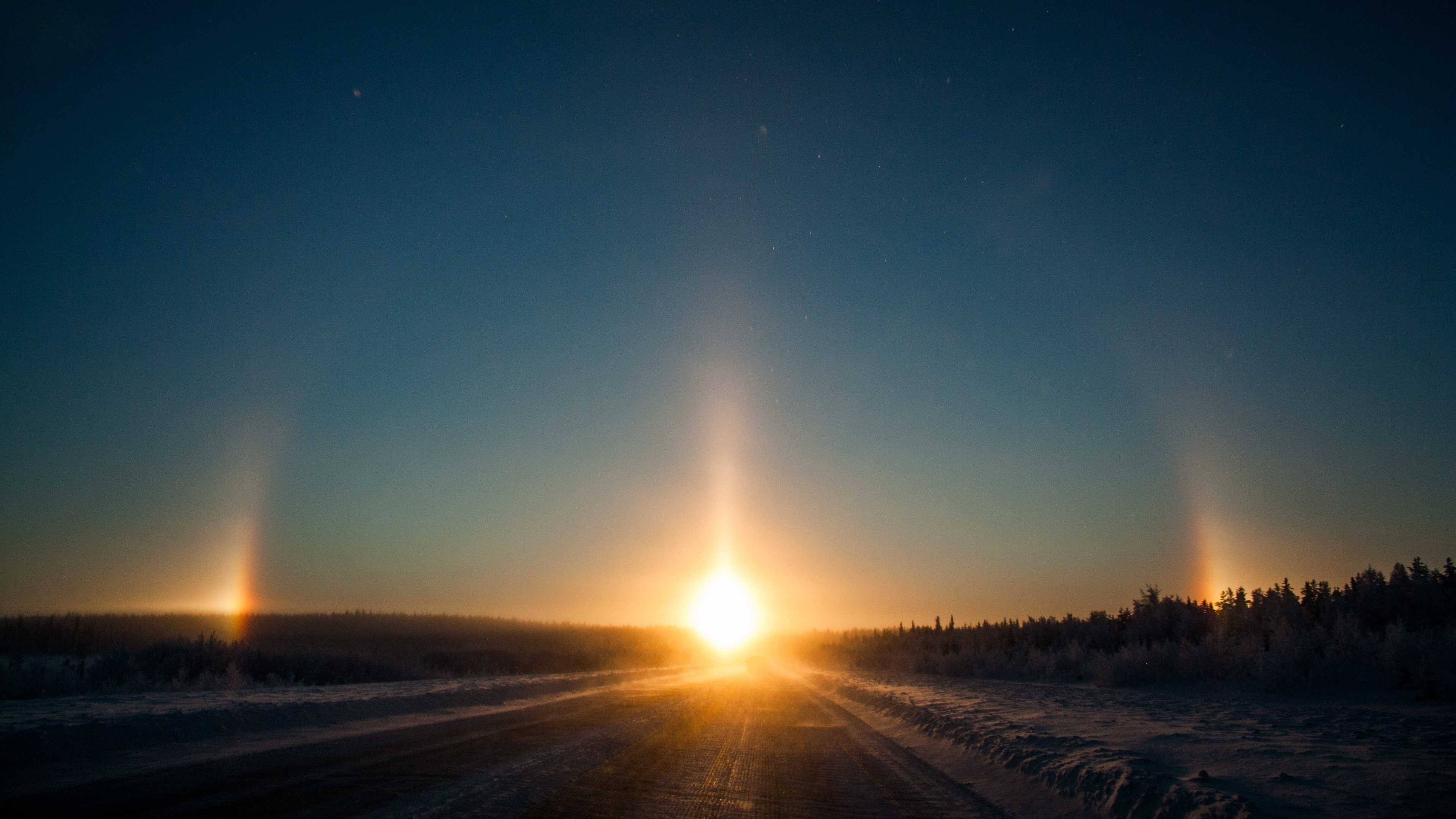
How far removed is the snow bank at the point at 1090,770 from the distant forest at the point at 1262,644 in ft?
33.7

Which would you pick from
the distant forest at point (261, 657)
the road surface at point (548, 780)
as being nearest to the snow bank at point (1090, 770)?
the road surface at point (548, 780)

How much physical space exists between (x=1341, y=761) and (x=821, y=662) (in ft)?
246

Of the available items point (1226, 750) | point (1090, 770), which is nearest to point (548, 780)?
point (1090, 770)

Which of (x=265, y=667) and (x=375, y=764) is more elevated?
(x=375, y=764)

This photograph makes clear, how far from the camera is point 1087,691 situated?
79.2 feet

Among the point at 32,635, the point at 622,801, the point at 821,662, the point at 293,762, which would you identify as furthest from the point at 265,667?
the point at 821,662

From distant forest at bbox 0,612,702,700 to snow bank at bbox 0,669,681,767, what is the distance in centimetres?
711

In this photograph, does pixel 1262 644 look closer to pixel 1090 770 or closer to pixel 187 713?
pixel 1090 770

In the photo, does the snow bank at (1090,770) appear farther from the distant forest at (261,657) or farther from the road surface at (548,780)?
the distant forest at (261,657)

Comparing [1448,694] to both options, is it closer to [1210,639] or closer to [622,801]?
[1210,639]

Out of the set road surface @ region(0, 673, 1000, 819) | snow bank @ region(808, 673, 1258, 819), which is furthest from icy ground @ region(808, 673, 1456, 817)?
road surface @ region(0, 673, 1000, 819)

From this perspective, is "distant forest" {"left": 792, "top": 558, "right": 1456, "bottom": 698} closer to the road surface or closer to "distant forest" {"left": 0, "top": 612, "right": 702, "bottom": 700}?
the road surface

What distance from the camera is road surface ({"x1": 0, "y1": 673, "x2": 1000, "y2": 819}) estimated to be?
20.6 ft

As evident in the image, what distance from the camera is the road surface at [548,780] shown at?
6289 millimetres
